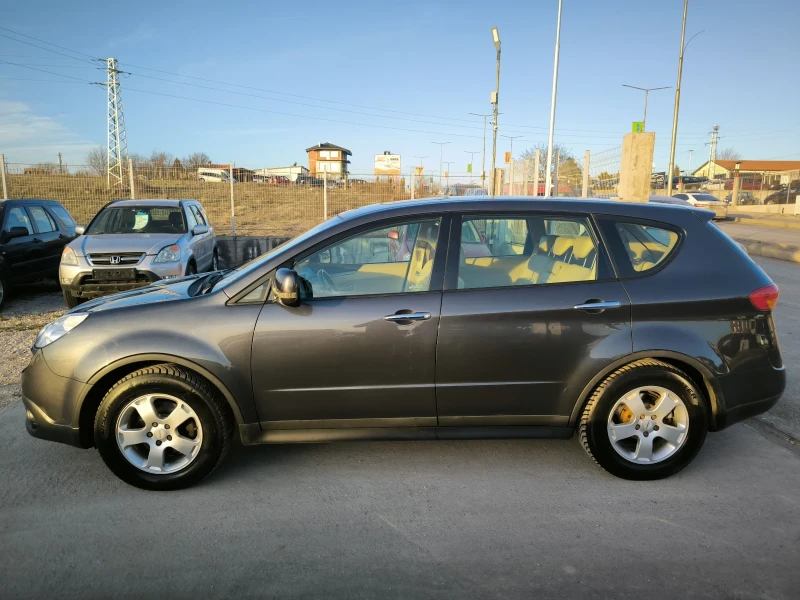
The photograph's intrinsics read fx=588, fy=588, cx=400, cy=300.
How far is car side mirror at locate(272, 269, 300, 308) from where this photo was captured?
3.24 m

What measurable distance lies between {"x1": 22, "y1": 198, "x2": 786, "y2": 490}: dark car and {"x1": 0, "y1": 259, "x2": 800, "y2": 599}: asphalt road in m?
0.29

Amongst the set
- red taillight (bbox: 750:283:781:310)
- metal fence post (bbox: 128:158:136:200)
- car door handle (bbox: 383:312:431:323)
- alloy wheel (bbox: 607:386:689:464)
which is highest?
metal fence post (bbox: 128:158:136:200)

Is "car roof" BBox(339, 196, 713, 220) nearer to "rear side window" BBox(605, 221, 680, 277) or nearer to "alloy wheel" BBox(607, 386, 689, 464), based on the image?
"rear side window" BBox(605, 221, 680, 277)

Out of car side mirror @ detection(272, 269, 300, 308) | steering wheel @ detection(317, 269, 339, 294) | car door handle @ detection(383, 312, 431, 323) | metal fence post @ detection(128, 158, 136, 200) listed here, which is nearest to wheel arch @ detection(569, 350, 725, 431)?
car door handle @ detection(383, 312, 431, 323)

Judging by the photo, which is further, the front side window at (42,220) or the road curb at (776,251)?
the road curb at (776,251)

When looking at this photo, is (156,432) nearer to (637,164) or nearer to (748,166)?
(637,164)

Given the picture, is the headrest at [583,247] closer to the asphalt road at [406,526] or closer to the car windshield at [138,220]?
the asphalt road at [406,526]

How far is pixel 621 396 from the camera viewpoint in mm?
3471

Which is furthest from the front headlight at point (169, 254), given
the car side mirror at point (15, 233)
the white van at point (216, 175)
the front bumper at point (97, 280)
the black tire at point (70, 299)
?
the white van at point (216, 175)

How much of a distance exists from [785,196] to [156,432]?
146 feet

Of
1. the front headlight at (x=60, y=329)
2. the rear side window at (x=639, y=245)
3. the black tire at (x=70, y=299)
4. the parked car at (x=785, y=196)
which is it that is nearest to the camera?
the front headlight at (x=60, y=329)

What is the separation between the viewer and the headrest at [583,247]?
3622 millimetres

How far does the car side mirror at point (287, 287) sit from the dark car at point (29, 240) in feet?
23.4

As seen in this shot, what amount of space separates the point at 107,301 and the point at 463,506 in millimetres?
2525
